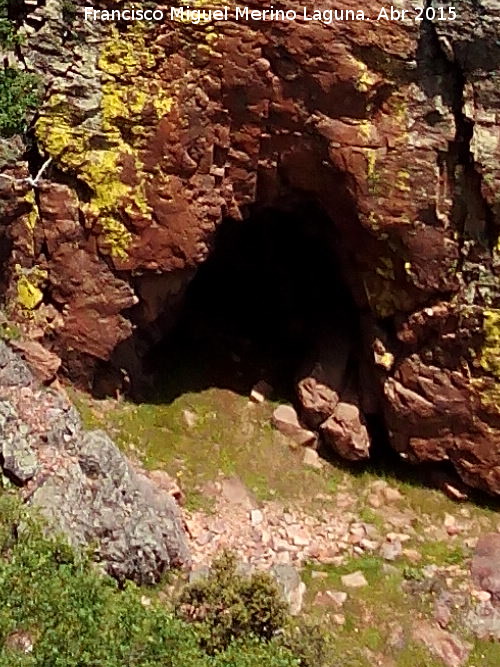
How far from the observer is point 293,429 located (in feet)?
47.8

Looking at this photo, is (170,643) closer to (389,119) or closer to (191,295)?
(389,119)

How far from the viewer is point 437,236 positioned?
13.0m

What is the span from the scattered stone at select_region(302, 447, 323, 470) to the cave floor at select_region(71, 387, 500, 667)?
0.08 metres

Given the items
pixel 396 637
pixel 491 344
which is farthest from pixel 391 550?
pixel 491 344

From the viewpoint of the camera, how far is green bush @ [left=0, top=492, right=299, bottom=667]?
7848 mm

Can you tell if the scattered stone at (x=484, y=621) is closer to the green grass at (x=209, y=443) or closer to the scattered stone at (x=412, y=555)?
the scattered stone at (x=412, y=555)

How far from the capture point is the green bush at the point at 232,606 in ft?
32.9

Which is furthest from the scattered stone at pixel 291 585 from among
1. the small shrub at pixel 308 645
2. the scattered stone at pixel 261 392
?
the scattered stone at pixel 261 392

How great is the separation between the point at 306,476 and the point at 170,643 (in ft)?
19.5

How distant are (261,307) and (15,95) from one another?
6.14 meters

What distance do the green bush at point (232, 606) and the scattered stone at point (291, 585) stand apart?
138 centimetres

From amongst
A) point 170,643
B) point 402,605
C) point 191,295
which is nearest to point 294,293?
point 191,295

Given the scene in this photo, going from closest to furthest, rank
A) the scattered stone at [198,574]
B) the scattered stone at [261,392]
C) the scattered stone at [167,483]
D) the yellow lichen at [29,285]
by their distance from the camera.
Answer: the scattered stone at [198,574] → the scattered stone at [167,483] → the yellow lichen at [29,285] → the scattered stone at [261,392]

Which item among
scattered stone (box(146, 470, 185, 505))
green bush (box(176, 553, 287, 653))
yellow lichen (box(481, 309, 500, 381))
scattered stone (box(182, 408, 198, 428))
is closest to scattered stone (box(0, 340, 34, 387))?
scattered stone (box(146, 470, 185, 505))
